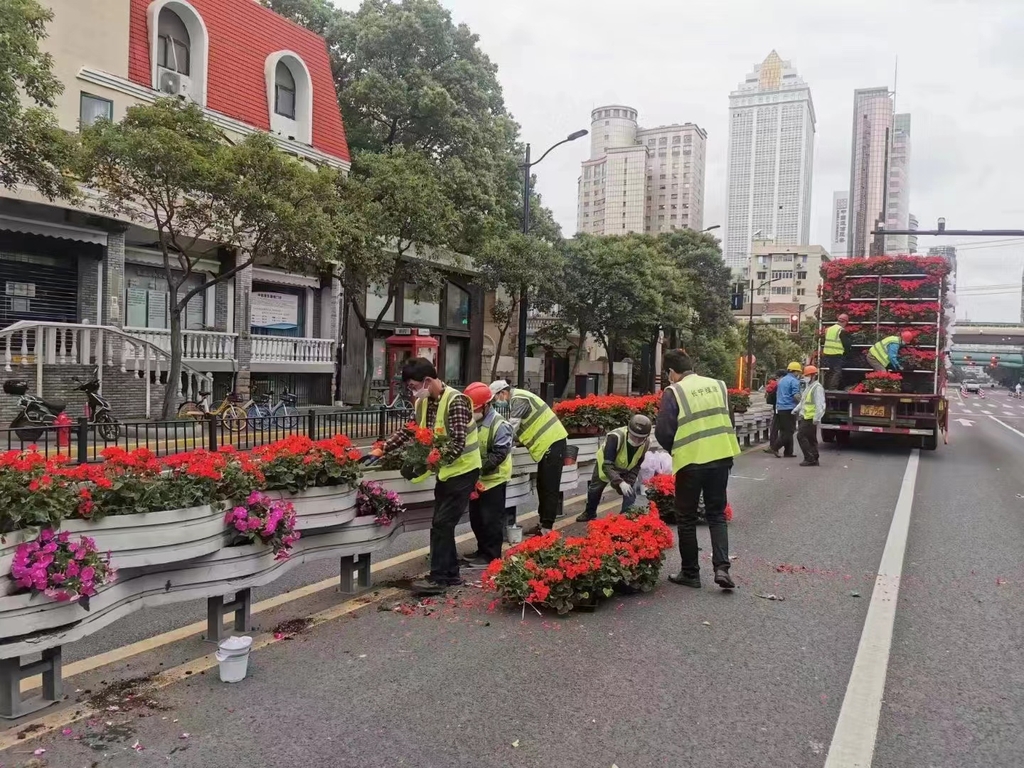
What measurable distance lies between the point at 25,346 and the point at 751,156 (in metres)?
122

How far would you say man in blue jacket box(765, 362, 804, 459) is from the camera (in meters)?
14.2

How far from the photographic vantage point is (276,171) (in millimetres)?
14422

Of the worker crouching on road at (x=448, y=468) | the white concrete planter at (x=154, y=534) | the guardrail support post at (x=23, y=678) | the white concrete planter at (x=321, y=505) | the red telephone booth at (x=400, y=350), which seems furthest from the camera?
the red telephone booth at (x=400, y=350)

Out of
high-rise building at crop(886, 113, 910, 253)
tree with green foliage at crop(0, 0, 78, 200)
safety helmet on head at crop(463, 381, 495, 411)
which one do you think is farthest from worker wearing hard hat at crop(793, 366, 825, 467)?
high-rise building at crop(886, 113, 910, 253)

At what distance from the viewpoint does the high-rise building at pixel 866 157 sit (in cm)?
5791

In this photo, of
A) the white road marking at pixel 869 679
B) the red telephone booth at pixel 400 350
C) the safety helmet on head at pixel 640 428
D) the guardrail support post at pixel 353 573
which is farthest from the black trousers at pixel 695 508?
the red telephone booth at pixel 400 350

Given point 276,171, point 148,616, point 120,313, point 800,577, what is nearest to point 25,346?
point 120,313

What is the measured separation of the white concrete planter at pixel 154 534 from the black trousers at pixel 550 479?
3.85 metres

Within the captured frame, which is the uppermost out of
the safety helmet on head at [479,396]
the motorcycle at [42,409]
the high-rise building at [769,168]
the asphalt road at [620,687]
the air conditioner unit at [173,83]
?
the high-rise building at [769,168]

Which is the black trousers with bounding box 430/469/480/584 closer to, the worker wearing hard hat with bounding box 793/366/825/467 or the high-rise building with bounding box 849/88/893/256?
the worker wearing hard hat with bounding box 793/366/825/467

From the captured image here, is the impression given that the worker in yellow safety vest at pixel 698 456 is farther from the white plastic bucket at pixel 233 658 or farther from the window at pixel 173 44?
the window at pixel 173 44

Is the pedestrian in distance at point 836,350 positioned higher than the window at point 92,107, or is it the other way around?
the window at point 92,107

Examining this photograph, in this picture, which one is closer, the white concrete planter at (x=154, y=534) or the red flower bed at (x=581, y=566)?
the white concrete planter at (x=154, y=534)

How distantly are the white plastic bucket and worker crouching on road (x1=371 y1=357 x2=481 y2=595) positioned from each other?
1661mm
